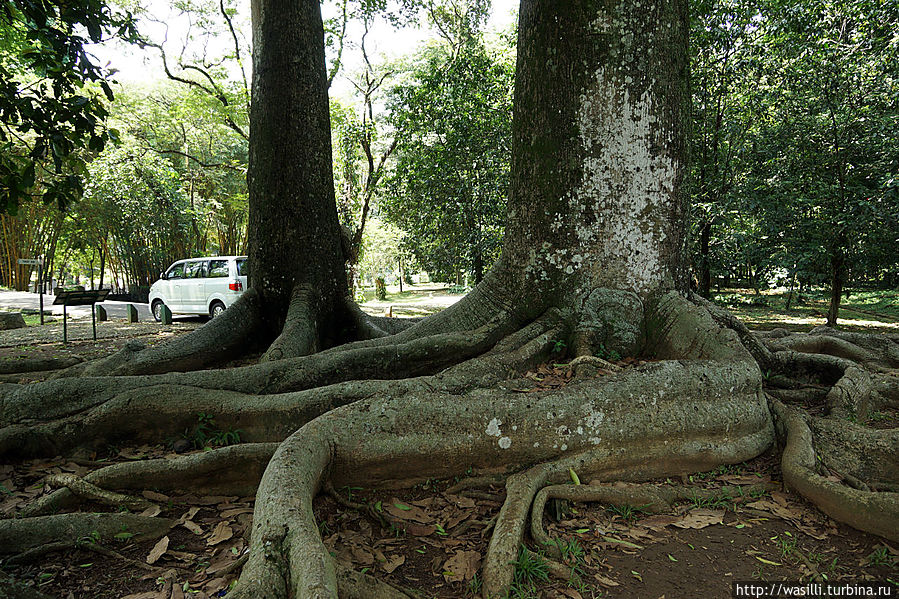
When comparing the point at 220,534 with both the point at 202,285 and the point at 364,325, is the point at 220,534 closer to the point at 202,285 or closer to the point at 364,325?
the point at 364,325

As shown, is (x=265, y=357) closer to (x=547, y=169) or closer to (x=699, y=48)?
(x=547, y=169)

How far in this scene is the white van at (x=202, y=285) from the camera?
43.4 feet

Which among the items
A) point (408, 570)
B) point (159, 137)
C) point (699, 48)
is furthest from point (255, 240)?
point (159, 137)

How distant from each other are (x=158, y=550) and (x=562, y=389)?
7.85 feet

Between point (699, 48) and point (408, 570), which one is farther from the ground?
point (699, 48)

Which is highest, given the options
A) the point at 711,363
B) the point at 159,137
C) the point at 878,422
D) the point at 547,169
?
the point at 159,137

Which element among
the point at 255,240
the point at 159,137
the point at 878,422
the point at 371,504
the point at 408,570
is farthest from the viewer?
the point at 159,137

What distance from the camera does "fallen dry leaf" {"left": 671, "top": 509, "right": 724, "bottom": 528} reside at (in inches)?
107

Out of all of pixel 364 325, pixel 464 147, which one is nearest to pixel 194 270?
pixel 464 147

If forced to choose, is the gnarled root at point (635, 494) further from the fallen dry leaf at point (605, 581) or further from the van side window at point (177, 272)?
the van side window at point (177, 272)

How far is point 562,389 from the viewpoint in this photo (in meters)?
3.28

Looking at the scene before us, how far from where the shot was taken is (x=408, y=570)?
240 cm

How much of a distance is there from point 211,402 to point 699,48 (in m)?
10.7

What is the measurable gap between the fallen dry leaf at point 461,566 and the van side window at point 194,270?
13.4 metres
